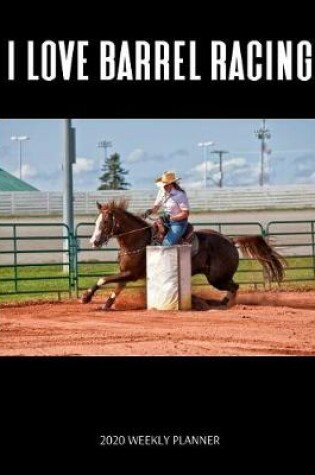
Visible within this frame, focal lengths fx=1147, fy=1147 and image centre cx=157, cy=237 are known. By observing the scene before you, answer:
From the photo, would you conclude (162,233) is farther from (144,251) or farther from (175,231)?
(144,251)

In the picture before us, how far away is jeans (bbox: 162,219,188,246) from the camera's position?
46.8 feet

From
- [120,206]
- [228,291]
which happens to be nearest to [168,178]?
[120,206]

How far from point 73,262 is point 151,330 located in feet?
17.0

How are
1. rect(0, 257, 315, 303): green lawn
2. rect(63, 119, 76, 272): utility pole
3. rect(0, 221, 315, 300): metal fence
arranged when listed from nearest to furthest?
rect(0, 221, 315, 300): metal fence, rect(0, 257, 315, 303): green lawn, rect(63, 119, 76, 272): utility pole

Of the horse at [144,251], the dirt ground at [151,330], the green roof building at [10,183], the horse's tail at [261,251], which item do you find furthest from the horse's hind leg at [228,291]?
the green roof building at [10,183]

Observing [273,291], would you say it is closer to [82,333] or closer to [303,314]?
[303,314]

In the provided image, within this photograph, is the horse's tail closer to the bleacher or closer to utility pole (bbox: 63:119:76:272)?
utility pole (bbox: 63:119:76:272)

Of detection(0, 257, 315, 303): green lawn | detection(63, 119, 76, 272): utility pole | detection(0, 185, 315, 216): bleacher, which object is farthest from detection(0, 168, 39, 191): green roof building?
detection(63, 119, 76, 272): utility pole

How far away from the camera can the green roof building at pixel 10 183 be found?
38950mm

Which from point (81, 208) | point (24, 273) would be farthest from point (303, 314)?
point (81, 208)

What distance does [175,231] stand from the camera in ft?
46.9

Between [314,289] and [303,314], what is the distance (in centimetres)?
405

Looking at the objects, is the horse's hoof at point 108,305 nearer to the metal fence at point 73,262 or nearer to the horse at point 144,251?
the horse at point 144,251

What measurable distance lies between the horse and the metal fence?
34 centimetres
